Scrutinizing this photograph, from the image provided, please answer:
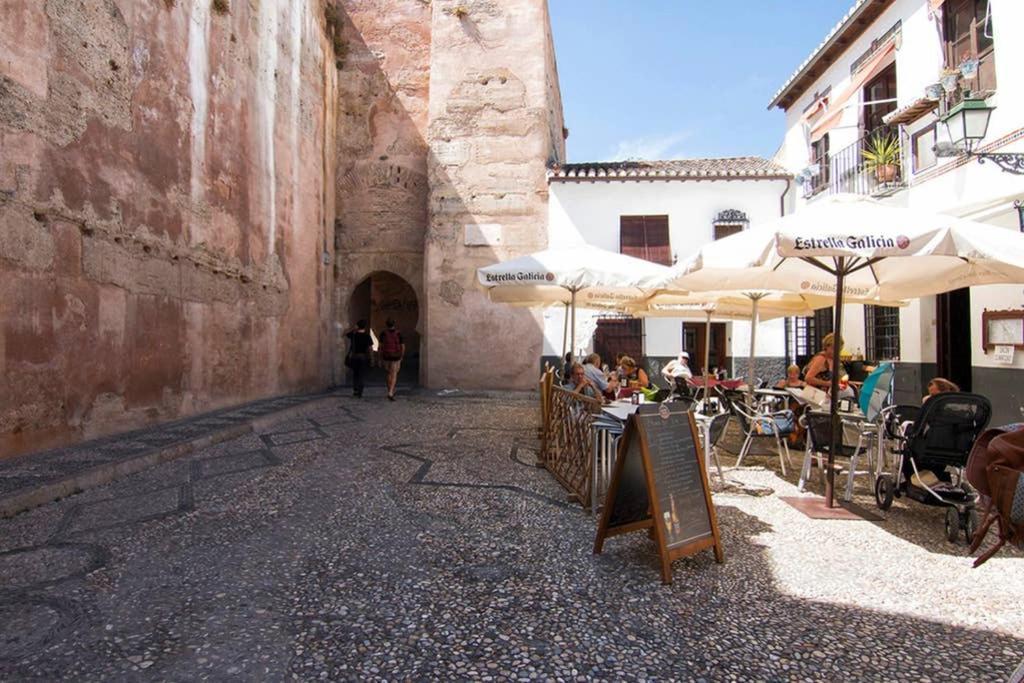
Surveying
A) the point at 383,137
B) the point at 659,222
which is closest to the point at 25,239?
the point at 383,137

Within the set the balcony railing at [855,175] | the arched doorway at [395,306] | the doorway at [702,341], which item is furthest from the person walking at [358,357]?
the balcony railing at [855,175]

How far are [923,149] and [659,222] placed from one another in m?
5.64

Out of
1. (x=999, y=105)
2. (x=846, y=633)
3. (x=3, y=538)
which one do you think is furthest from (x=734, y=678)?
(x=999, y=105)

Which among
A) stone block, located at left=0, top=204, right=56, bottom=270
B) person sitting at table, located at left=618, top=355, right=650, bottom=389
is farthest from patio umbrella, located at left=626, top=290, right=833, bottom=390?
stone block, located at left=0, top=204, right=56, bottom=270

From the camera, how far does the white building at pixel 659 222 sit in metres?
13.6

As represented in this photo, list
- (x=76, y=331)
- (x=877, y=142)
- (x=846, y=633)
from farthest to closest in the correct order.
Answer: (x=877, y=142) < (x=76, y=331) < (x=846, y=633)

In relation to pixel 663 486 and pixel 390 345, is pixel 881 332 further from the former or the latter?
pixel 663 486

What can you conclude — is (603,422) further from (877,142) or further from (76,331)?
(877,142)

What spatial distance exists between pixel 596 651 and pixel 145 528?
3026mm

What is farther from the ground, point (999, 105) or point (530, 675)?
point (999, 105)

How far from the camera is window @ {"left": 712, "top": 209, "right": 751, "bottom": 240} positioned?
44.6 feet

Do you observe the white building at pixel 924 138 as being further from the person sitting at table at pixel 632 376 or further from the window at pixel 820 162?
the person sitting at table at pixel 632 376

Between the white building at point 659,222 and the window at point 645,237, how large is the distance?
0.02 m

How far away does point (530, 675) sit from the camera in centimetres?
221
